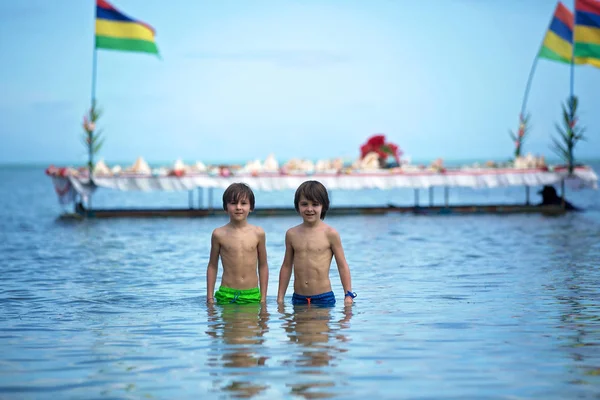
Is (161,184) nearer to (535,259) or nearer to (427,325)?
→ (535,259)

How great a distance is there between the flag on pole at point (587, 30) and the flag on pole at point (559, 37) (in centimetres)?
139

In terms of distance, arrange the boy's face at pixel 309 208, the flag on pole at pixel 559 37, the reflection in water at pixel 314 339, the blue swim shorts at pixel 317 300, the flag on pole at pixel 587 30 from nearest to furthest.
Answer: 1. the reflection in water at pixel 314 339
2. the boy's face at pixel 309 208
3. the blue swim shorts at pixel 317 300
4. the flag on pole at pixel 587 30
5. the flag on pole at pixel 559 37

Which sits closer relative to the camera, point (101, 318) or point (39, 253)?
point (101, 318)

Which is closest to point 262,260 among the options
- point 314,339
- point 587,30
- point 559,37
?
point 314,339

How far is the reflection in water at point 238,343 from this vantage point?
255 inches

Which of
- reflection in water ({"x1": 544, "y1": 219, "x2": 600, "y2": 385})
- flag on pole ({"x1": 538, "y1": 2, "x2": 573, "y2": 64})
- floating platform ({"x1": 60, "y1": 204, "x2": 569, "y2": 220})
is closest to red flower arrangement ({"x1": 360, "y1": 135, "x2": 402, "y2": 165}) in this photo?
floating platform ({"x1": 60, "y1": 204, "x2": 569, "y2": 220})

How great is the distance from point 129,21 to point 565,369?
95.0 ft

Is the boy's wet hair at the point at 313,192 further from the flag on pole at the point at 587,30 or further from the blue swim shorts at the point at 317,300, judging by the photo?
the flag on pole at the point at 587,30

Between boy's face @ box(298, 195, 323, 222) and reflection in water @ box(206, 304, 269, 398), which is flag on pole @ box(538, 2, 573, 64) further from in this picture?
boy's face @ box(298, 195, 323, 222)

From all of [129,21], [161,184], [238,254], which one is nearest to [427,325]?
[238,254]

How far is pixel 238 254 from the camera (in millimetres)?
9281

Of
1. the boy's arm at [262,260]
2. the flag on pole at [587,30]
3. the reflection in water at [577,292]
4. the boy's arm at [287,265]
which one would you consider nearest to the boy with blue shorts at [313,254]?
the boy's arm at [287,265]

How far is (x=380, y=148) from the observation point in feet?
117

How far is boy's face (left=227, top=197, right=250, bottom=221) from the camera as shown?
8.96 meters
